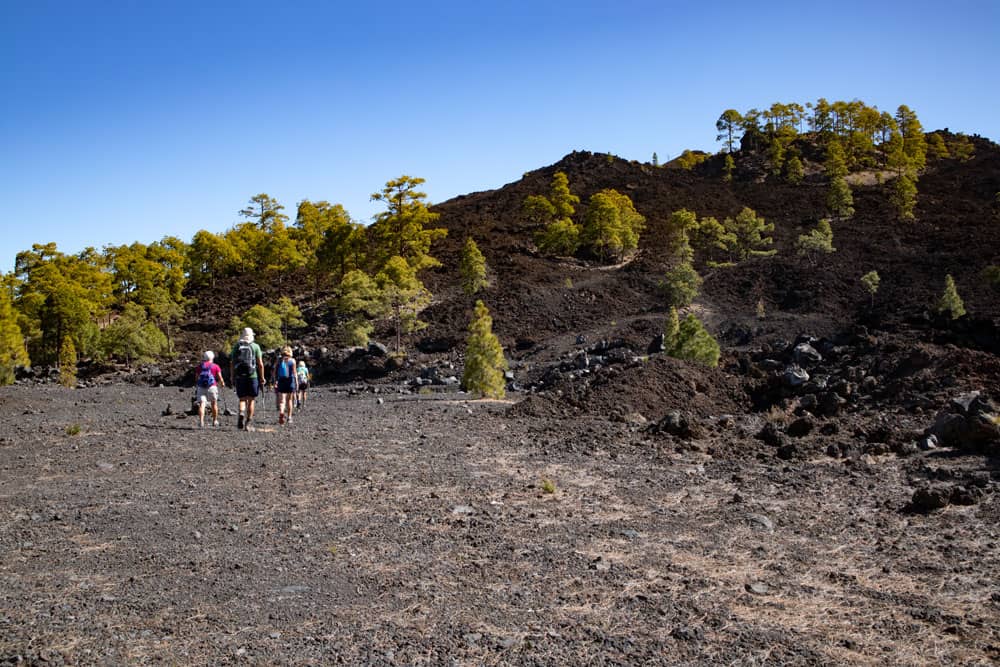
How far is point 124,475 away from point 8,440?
3.67 metres

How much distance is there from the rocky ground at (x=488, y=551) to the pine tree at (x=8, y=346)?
71.2 ft

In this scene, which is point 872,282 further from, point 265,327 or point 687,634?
point 687,634

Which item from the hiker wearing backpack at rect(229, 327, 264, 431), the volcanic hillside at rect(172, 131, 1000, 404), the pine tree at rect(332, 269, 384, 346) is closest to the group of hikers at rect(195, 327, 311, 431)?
the hiker wearing backpack at rect(229, 327, 264, 431)

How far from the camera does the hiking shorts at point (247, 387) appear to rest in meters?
11.4

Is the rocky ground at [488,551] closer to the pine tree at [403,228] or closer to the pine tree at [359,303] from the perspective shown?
the pine tree at [359,303]

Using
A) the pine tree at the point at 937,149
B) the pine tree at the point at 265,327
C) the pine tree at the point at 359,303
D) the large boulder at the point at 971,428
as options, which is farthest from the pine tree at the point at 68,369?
the pine tree at the point at 937,149

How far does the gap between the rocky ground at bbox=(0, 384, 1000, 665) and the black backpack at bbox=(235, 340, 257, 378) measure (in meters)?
1.08

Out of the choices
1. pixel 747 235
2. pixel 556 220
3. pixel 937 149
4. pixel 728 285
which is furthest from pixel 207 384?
pixel 937 149

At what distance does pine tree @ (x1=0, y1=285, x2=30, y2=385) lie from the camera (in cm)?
2935

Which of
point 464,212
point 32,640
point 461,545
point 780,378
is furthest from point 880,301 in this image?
point 464,212

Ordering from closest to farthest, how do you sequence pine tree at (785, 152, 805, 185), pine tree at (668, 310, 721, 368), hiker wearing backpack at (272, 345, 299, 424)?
hiker wearing backpack at (272, 345, 299, 424) < pine tree at (668, 310, 721, 368) < pine tree at (785, 152, 805, 185)

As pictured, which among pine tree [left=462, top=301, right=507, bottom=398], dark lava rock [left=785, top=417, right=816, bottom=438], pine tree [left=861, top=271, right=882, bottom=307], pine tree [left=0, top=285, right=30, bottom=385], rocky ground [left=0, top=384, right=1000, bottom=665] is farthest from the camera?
pine tree [left=861, top=271, right=882, bottom=307]

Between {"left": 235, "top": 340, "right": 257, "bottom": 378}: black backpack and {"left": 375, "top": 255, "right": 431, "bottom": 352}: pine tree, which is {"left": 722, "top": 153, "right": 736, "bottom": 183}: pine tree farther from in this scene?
{"left": 235, "top": 340, "right": 257, "bottom": 378}: black backpack

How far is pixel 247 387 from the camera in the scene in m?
11.5
